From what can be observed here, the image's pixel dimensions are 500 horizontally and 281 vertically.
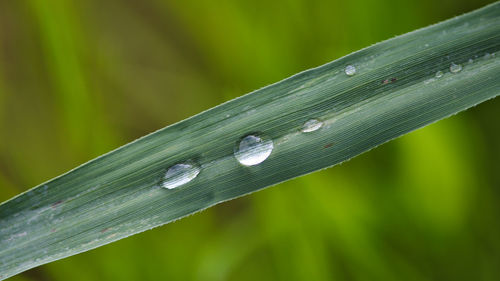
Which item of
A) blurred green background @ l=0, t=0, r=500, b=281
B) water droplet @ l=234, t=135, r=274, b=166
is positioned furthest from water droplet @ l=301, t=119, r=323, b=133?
blurred green background @ l=0, t=0, r=500, b=281

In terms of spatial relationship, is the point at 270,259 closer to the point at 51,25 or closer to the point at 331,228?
the point at 331,228

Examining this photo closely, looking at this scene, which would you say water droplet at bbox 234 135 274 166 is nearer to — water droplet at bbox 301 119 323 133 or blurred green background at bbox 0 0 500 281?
water droplet at bbox 301 119 323 133

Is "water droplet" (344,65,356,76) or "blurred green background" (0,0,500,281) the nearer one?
"water droplet" (344,65,356,76)

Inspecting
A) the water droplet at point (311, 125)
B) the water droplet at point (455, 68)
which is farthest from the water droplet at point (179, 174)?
the water droplet at point (455, 68)

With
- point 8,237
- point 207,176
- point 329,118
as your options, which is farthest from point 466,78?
point 8,237

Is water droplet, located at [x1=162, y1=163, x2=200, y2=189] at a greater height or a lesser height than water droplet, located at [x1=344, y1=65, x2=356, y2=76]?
lesser

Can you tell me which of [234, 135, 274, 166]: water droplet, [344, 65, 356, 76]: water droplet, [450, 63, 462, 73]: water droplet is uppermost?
[344, 65, 356, 76]: water droplet

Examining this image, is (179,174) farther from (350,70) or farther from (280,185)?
(280,185)
